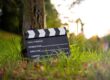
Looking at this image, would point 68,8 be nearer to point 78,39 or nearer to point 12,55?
point 78,39

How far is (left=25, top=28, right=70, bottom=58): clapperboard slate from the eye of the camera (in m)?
11.1

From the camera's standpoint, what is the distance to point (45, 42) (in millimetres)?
11281

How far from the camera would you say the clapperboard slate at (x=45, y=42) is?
11102 mm

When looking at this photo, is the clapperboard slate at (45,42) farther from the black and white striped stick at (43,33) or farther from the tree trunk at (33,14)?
the tree trunk at (33,14)

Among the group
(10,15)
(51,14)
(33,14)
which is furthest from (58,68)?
(10,15)

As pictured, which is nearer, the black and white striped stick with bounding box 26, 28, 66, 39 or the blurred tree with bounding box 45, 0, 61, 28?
the black and white striped stick with bounding box 26, 28, 66, 39

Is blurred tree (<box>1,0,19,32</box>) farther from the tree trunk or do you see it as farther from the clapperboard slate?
the clapperboard slate

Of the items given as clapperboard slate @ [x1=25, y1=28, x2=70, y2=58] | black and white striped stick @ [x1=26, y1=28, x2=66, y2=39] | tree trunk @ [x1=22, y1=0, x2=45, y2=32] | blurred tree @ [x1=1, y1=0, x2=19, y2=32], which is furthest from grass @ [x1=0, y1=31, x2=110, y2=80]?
blurred tree @ [x1=1, y1=0, x2=19, y2=32]

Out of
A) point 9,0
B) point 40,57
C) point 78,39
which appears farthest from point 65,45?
point 9,0

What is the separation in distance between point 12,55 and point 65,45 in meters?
1.23

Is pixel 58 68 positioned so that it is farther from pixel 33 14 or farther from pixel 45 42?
pixel 33 14

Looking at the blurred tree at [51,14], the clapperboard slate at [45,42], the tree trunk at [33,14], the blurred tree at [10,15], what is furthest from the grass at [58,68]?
the blurred tree at [10,15]

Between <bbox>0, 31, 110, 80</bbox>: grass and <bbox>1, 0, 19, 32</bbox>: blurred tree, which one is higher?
<bbox>1, 0, 19, 32</bbox>: blurred tree

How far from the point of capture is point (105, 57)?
1016cm
